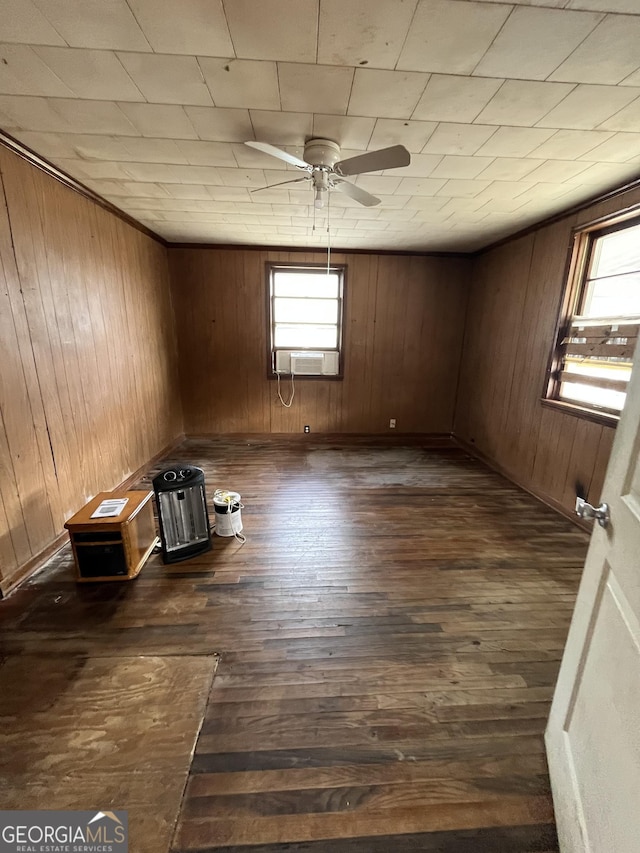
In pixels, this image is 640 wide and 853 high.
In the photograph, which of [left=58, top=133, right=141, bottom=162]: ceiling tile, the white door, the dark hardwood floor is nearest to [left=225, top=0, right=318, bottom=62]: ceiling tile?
[left=58, top=133, right=141, bottom=162]: ceiling tile

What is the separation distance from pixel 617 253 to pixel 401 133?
6.73 feet

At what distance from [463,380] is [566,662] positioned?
13.7 ft

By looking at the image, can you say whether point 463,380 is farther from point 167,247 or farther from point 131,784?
point 131,784

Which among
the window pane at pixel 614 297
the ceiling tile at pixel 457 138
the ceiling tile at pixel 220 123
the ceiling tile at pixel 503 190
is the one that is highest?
the ceiling tile at pixel 503 190

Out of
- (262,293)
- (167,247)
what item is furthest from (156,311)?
(262,293)

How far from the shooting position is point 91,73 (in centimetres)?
152

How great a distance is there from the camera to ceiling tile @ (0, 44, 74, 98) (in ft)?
4.65

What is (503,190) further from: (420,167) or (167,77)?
(167,77)

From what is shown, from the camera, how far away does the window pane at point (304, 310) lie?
467 cm

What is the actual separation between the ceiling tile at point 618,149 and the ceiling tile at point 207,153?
7.01ft

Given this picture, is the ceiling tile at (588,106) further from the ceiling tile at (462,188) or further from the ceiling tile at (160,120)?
the ceiling tile at (160,120)

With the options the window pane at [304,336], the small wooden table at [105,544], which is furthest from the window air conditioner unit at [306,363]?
the small wooden table at [105,544]

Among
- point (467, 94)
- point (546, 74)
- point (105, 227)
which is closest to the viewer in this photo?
point (546, 74)

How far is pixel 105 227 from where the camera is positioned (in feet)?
9.96
